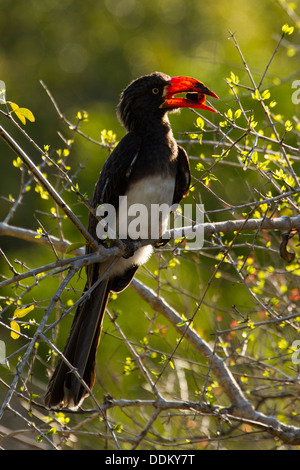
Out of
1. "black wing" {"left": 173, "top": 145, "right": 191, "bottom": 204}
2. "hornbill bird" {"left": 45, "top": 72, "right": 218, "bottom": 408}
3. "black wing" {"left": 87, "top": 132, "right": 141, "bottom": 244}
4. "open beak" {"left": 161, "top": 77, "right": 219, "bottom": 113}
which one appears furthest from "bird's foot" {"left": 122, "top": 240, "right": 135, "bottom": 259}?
"open beak" {"left": 161, "top": 77, "right": 219, "bottom": 113}

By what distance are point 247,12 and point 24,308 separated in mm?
13113

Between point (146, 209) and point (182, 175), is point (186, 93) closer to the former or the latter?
point (182, 175)

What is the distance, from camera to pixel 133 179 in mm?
3670

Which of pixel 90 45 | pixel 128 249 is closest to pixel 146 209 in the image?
pixel 128 249

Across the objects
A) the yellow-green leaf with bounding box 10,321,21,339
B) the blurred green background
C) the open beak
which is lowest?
the yellow-green leaf with bounding box 10,321,21,339

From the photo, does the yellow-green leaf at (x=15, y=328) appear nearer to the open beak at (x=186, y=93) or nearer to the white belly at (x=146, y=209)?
the white belly at (x=146, y=209)

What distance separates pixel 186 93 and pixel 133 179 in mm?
595

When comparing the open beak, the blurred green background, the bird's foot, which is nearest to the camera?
the bird's foot

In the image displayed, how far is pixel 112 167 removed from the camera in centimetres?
365

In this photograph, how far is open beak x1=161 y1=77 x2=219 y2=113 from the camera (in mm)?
3547

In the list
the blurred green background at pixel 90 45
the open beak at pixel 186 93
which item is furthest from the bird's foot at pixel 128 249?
the blurred green background at pixel 90 45

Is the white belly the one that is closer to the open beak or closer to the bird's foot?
the bird's foot

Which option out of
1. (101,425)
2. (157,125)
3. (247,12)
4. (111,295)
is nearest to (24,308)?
(111,295)

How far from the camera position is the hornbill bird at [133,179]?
3580 millimetres
